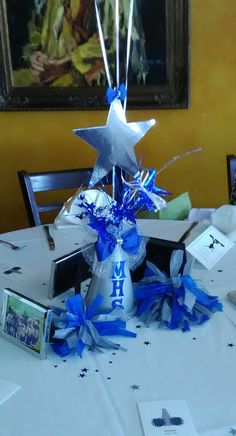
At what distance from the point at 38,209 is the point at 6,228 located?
34.9 inches

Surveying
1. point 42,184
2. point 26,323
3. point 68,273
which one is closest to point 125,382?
point 26,323

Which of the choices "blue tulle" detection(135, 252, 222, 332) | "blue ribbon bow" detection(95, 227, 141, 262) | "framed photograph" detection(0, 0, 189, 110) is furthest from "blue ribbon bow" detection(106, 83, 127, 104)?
"framed photograph" detection(0, 0, 189, 110)

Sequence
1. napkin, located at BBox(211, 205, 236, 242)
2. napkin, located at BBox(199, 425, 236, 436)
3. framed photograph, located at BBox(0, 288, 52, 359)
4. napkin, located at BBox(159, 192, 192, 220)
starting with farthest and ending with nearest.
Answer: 1. napkin, located at BBox(159, 192, 192, 220)
2. napkin, located at BBox(211, 205, 236, 242)
3. framed photograph, located at BBox(0, 288, 52, 359)
4. napkin, located at BBox(199, 425, 236, 436)

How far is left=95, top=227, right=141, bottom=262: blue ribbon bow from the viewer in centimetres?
90

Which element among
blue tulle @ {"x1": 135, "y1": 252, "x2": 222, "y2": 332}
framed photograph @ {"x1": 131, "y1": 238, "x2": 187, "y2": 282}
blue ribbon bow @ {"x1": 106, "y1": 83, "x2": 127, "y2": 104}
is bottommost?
blue tulle @ {"x1": 135, "y1": 252, "x2": 222, "y2": 332}

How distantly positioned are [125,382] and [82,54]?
6.03ft

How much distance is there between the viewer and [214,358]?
2.74 feet

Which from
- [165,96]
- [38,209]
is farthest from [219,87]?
[38,209]

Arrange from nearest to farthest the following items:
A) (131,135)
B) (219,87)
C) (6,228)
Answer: (131,135)
(219,87)
(6,228)

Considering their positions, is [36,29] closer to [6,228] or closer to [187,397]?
[6,228]

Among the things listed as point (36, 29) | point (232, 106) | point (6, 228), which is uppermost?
point (36, 29)

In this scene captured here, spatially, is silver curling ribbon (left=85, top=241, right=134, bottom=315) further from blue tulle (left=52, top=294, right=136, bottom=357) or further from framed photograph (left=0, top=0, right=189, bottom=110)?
framed photograph (left=0, top=0, right=189, bottom=110)

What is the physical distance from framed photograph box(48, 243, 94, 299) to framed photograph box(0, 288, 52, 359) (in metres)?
0.16

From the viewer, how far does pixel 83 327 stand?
88 centimetres
